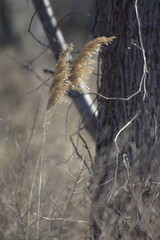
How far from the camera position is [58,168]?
5.58m

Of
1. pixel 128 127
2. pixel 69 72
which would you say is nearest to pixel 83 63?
pixel 69 72

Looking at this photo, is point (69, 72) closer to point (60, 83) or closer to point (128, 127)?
point (60, 83)

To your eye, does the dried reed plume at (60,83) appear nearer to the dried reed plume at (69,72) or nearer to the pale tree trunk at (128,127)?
the dried reed plume at (69,72)

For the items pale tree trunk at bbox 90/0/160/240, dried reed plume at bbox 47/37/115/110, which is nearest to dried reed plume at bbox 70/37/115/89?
dried reed plume at bbox 47/37/115/110

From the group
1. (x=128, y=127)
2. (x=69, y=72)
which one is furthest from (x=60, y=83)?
(x=128, y=127)

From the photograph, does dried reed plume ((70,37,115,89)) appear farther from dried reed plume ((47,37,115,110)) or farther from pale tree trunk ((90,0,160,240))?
pale tree trunk ((90,0,160,240))

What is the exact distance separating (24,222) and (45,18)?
3.75m

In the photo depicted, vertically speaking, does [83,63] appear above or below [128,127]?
above

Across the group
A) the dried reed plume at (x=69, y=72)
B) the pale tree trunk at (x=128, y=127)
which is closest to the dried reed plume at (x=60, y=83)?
the dried reed plume at (x=69, y=72)

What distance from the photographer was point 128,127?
532 centimetres

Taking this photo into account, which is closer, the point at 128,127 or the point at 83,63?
the point at 83,63

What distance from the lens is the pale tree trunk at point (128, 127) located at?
4.73m

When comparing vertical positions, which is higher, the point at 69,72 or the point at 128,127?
the point at 69,72

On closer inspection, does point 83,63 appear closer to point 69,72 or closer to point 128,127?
point 69,72
